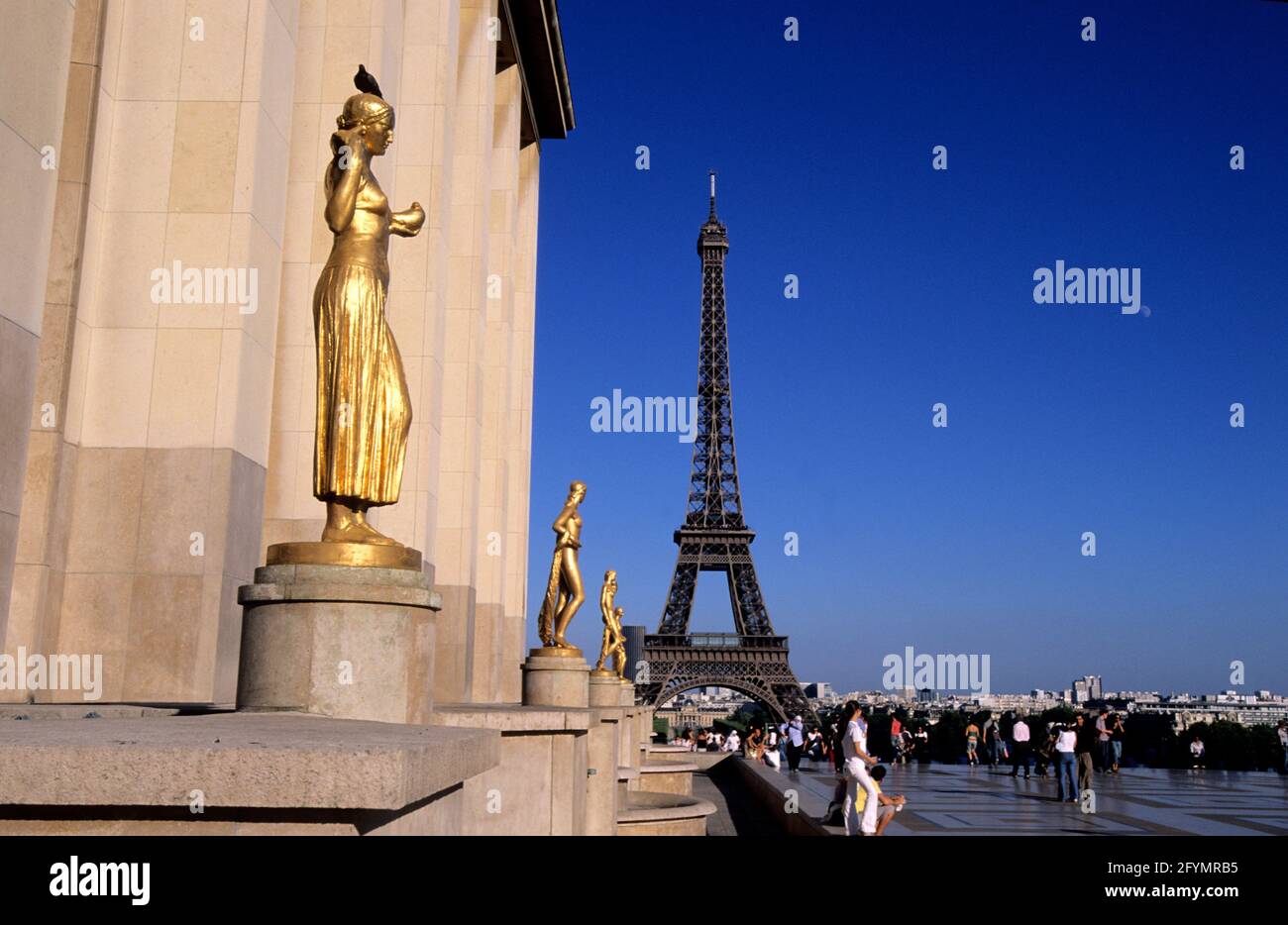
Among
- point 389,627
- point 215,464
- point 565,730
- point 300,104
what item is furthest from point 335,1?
point 389,627

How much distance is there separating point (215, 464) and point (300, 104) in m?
6.48

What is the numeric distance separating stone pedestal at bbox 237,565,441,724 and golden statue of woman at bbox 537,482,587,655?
11071 millimetres

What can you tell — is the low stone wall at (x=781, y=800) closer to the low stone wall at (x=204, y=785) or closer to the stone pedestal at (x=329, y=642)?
the stone pedestal at (x=329, y=642)

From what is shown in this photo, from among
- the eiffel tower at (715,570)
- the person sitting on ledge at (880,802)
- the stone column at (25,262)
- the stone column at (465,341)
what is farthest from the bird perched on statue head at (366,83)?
the eiffel tower at (715,570)

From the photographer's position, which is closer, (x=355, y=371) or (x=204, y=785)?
(x=204, y=785)

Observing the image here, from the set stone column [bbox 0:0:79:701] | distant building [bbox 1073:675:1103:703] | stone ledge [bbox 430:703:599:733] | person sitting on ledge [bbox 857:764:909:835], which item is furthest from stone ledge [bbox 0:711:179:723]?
distant building [bbox 1073:675:1103:703]

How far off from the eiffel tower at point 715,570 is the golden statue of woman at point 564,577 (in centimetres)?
4960

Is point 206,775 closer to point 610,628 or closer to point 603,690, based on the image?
point 603,690

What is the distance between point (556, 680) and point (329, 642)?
10.2 m

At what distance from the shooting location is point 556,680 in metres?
15.9

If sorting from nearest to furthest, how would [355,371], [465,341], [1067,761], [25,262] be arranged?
1. [355,371]
2. [25,262]
3. [1067,761]
4. [465,341]

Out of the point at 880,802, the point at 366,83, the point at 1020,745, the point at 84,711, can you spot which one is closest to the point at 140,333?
the point at 84,711
